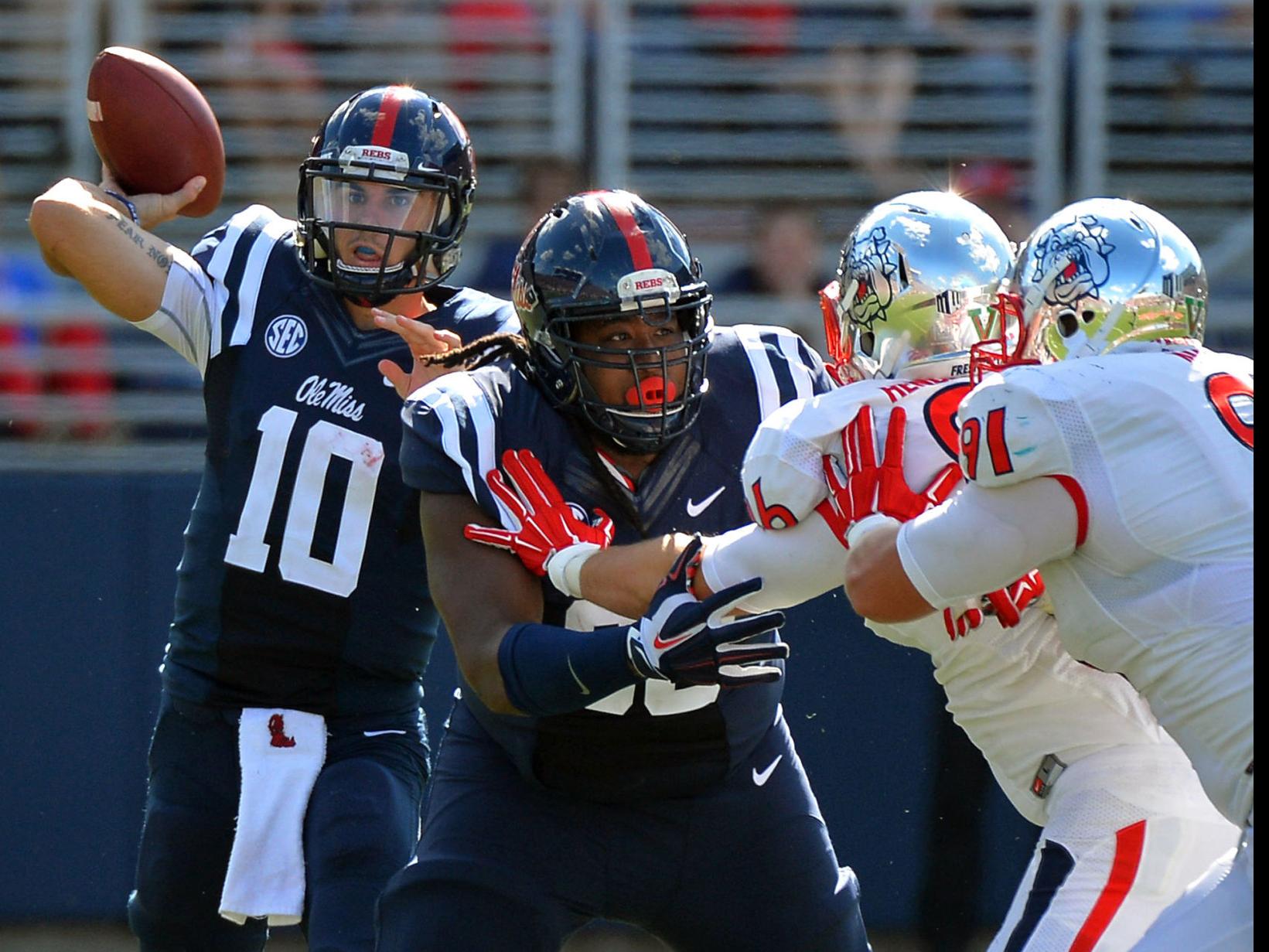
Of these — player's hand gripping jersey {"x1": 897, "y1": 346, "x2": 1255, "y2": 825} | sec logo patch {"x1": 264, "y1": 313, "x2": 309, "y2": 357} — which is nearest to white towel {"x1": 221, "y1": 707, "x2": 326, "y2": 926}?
sec logo patch {"x1": 264, "y1": 313, "x2": 309, "y2": 357}

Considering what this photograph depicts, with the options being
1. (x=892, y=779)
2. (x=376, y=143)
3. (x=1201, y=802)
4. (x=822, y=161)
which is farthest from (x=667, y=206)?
(x=1201, y=802)

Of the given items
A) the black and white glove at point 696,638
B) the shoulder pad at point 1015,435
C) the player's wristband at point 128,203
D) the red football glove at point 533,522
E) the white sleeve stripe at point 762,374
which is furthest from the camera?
the player's wristband at point 128,203

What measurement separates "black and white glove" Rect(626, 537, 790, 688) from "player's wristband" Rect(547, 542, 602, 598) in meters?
0.16

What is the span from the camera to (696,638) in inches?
104

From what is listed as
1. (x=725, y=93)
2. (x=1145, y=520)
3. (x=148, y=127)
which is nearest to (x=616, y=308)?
(x=1145, y=520)

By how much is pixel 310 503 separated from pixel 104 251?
0.61 metres

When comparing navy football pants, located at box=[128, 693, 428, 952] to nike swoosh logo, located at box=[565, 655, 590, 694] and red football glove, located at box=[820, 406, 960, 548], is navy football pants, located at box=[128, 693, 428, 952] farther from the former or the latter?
red football glove, located at box=[820, 406, 960, 548]

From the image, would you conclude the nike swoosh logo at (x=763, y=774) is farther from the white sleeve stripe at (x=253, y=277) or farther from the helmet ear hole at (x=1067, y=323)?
the white sleeve stripe at (x=253, y=277)

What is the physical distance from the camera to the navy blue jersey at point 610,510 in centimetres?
299

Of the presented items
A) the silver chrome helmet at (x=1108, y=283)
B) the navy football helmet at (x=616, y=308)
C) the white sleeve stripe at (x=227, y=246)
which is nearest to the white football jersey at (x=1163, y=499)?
the silver chrome helmet at (x=1108, y=283)

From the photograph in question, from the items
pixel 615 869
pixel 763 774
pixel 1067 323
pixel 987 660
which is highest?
pixel 1067 323

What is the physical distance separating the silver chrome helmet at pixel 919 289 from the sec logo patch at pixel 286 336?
1181 millimetres

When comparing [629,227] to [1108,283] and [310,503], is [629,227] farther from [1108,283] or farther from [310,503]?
[310,503]

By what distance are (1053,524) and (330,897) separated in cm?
151
